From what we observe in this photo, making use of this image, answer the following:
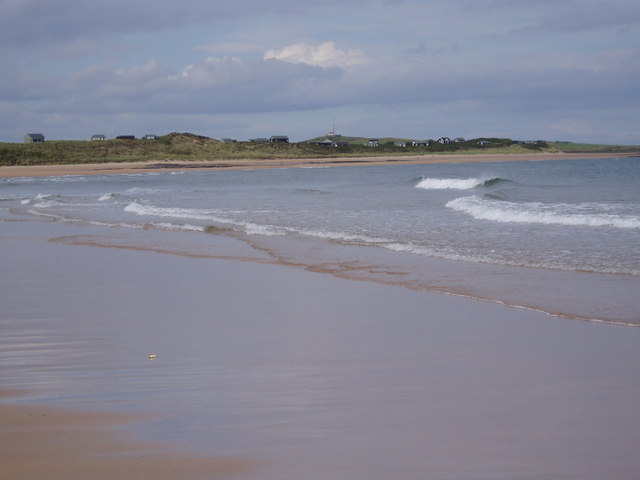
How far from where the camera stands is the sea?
13.6 ft

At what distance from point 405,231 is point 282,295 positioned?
768 cm

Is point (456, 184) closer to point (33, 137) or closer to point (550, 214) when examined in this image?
point (550, 214)

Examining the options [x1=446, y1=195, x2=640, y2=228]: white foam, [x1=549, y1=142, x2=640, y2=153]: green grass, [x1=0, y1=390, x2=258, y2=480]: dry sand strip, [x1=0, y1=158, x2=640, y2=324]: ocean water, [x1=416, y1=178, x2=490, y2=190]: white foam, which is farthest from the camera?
[x1=549, y1=142, x2=640, y2=153]: green grass

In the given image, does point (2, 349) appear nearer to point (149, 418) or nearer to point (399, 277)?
point (149, 418)

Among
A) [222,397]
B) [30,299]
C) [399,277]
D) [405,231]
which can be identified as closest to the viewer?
[222,397]

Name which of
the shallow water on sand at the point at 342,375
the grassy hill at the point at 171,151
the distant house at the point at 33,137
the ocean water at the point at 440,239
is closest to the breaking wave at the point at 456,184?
the ocean water at the point at 440,239

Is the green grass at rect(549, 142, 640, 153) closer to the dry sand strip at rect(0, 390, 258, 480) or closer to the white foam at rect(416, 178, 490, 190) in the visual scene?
the white foam at rect(416, 178, 490, 190)

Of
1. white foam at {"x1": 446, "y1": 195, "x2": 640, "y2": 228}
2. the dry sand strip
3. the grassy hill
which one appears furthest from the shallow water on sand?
the grassy hill

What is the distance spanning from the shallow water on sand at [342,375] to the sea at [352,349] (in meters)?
0.02

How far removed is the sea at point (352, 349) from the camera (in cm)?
415

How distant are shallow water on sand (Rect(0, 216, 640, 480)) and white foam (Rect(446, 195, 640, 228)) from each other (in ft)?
30.1

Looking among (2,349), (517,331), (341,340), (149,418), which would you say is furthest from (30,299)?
(517,331)

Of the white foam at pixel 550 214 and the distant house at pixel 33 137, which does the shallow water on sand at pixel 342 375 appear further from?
the distant house at pixel 33 137

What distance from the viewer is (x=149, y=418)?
463cm
